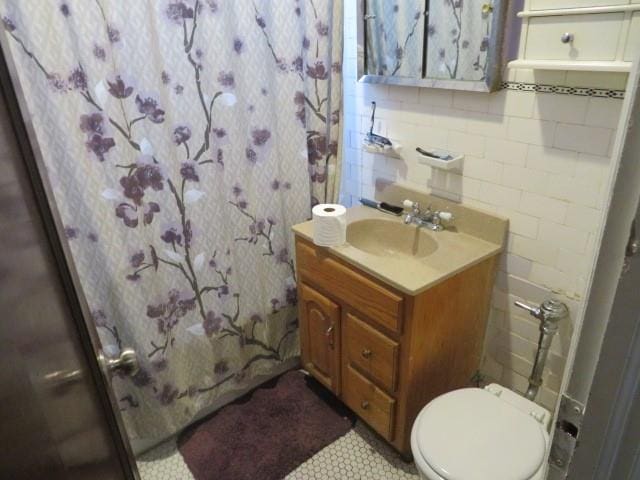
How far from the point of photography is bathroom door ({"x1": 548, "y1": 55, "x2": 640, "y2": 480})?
1.28 ft

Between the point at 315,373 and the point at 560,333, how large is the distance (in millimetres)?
999

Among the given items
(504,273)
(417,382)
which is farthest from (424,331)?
(504,273)

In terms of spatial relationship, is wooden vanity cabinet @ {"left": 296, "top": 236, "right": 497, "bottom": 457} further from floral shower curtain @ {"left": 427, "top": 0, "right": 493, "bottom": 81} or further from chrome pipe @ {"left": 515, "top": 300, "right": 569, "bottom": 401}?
floral shower curtain @ {"left": 427, "top": 0, "right": 493, "bottom": 81}

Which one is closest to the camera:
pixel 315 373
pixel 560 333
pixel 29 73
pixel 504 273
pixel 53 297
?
pixel 53 297

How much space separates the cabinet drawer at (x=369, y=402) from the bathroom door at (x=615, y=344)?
1141mm

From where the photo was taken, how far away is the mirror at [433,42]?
4.46ft

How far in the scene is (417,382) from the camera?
4.98 feet

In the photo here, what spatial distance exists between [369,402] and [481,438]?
50 cm

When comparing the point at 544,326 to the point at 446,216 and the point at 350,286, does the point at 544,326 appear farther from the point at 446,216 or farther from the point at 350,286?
the point at 350,286

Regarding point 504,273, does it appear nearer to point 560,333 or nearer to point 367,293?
point 560,333

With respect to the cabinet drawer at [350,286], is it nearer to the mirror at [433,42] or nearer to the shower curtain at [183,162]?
the shower curtain at [183,162]

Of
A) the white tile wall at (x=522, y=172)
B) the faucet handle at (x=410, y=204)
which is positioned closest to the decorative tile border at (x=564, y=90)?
the white tile wall at (x=522, y=172)

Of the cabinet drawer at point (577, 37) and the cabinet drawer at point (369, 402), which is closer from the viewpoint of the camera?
the cabinet drawer at point (577, 37)

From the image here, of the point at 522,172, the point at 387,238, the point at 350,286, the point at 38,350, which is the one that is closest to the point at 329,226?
the point at 350,286
